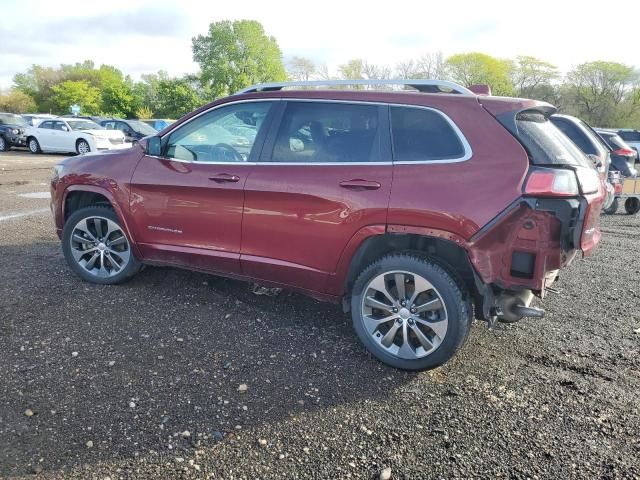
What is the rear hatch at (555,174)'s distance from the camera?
3020 millimetres

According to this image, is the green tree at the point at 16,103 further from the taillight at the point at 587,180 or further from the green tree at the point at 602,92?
the taillight at the point at 587,180

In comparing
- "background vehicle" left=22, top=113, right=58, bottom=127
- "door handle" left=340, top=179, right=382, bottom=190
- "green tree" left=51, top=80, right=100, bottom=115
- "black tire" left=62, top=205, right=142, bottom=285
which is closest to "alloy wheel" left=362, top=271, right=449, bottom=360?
"door handle" left=340, top=179, right=382, bottom=190

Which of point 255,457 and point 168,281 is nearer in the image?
point 255,457

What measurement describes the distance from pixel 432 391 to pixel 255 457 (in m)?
1.23

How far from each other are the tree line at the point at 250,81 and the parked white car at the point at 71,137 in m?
31.8

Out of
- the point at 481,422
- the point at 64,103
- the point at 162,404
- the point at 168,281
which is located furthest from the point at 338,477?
the point at 64,103

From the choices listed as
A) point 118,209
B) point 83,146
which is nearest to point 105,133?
point 83,146

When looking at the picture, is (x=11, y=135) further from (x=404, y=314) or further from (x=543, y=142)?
(x=543, y=142)

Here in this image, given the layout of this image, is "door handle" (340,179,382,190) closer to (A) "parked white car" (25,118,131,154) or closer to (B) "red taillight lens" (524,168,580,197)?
(B) "red taillight lens" (524,168,580,197)

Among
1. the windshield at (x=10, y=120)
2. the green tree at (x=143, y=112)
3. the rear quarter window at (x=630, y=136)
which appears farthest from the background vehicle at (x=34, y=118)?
the green tree at (x=143, y=112)

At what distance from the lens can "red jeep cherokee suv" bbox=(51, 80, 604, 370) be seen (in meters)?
3.12

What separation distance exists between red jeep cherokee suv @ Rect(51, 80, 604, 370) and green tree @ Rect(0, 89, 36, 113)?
258ft

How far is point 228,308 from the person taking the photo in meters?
4.38

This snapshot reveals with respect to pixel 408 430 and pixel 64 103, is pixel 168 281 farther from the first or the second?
pixel 64 103
